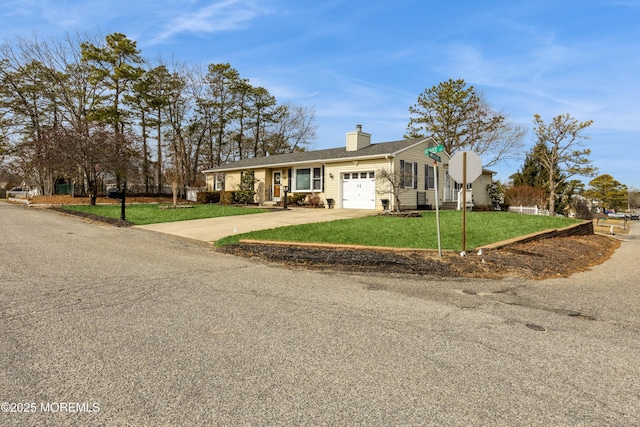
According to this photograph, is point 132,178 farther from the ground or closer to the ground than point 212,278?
farther from the ground

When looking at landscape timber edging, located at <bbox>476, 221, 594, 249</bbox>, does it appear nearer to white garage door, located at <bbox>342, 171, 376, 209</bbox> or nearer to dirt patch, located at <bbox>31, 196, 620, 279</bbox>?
dirt patch, located at <bbox>31, 196, 620, 279</bbox>

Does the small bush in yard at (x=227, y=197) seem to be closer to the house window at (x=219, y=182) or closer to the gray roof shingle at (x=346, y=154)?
the gray roof shingle at (x=346, y=154)

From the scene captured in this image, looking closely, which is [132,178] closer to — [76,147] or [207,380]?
[76,147]

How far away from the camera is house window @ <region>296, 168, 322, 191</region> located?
844 inches

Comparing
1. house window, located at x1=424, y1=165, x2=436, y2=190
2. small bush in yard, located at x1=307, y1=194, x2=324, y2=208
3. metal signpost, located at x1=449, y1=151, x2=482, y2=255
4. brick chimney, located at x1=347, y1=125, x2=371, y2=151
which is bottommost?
small bush in yard, located at x1=307, y1=194, x2=324, y2=208

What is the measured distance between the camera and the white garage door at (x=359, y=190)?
1909cm

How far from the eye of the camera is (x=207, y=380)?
2463mm

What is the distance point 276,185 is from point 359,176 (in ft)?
23.1

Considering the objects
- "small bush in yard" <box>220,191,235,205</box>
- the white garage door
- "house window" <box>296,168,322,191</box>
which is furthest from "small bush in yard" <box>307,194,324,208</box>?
"small bush in yard" <box>220,191,235,205</box>

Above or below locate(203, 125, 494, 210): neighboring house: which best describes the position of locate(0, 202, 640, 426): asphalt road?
below

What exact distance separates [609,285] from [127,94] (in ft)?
126

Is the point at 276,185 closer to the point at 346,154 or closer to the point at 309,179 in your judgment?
the point at 309,179

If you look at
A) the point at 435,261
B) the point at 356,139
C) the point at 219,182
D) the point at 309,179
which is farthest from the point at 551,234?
the point at 219,182

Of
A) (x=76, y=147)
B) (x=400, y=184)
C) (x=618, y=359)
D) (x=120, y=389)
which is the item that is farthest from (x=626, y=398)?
(x=76, y=147)
